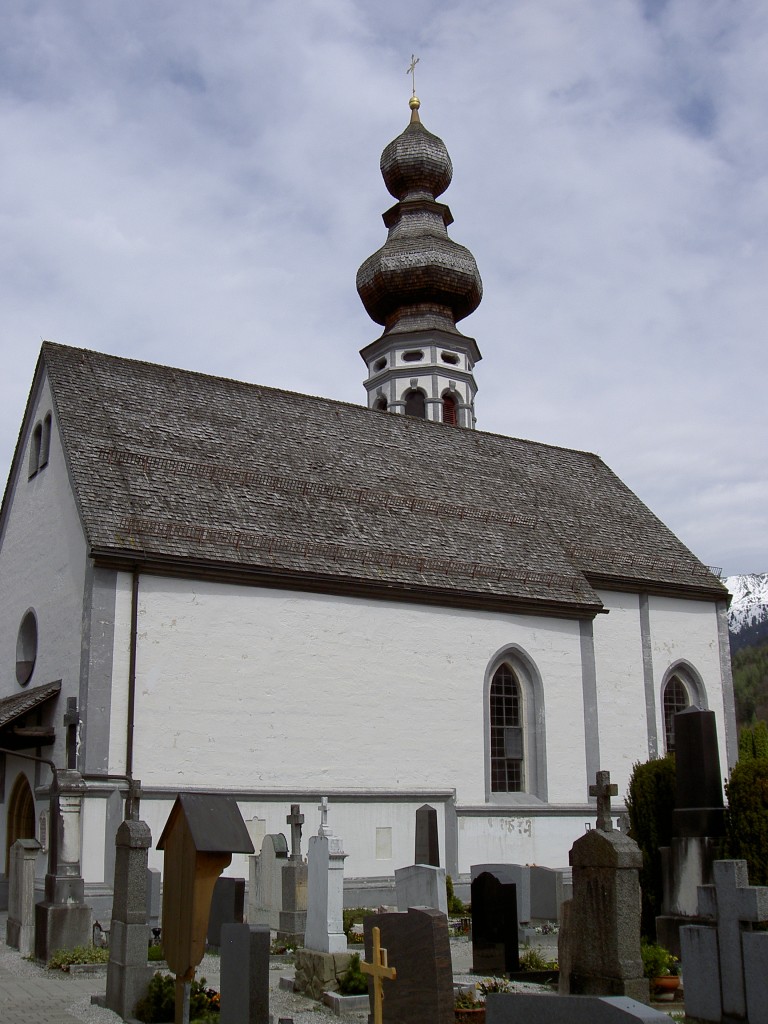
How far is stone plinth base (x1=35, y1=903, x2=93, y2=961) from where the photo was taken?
545 inches

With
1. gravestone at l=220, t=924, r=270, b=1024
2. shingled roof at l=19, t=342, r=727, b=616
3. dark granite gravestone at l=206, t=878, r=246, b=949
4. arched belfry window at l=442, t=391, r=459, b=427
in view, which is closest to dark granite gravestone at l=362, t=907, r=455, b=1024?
gravestone at l=220, t=924, r=270, b=1024

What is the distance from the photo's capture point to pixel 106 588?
59.8 ft

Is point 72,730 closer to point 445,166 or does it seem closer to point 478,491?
point 478,491

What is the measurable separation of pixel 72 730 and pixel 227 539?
4.35 metres

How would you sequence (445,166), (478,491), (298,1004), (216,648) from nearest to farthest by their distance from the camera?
(298,1004), (216,648), (478,491), (445,166)

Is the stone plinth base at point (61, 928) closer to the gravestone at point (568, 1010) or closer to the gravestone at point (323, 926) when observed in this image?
the gravestone at point (323, 926)

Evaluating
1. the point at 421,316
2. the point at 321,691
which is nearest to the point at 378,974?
the point at 321,691

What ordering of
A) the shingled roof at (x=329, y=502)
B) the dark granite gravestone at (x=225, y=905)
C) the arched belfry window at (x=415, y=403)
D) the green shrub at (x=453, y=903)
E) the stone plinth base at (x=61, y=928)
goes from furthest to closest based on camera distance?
the arched belfry window at (x=415, y=403)
the shingled roof at (x=329, y=502)
the green shrub at (x=453, y=903)
the dark granite gravestone at (x=225, y=905)
the stone plinth base at (x=61, y=928)

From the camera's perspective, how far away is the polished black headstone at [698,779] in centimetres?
1362

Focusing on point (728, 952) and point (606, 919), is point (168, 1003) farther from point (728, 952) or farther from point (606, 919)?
point (728, 952)

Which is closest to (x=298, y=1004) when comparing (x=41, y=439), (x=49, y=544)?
(x=49, y=544)

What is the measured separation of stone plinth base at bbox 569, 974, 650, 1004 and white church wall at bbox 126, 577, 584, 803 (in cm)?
981

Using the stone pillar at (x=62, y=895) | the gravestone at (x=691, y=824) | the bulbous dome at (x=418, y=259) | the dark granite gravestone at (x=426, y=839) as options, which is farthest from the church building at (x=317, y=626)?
the bulbous dome at (x=418, y=259)

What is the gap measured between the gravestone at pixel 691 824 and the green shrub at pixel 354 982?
4.03 meters
